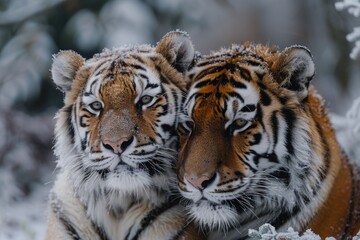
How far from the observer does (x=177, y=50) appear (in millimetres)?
3713

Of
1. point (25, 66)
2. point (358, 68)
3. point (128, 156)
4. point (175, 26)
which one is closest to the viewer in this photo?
point (128, 156)

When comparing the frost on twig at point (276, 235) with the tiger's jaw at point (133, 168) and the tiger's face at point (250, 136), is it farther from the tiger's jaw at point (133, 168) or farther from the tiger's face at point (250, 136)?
the tiger's jaw at point (133, 168)

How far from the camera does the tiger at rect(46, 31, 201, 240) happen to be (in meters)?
3.39

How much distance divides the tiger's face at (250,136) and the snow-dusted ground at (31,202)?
955 mm

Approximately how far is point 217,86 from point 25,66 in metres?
6.18

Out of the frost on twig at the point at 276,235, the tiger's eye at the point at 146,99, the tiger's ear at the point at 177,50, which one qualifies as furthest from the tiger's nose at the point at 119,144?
the frost on twig at the point at 276,235

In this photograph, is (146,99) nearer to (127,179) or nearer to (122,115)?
(122,115)

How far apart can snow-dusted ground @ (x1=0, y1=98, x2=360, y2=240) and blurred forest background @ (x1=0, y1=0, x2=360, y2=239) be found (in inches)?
0.4

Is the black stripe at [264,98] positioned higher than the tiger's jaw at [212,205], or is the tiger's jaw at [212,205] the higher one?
the black stripe at [264,98]

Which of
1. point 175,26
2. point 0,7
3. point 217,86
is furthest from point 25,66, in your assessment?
point 217,86

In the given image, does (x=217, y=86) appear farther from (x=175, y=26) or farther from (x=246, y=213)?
(x=175, y=26)

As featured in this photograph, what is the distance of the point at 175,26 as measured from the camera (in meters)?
10.5

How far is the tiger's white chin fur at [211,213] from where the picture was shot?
11.1ft

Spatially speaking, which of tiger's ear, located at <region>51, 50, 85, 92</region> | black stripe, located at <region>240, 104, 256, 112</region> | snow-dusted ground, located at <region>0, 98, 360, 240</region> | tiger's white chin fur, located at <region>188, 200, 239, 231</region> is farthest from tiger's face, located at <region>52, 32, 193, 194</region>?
snow-dusted ground, located at <region>0, 98, 360, 240</region>
